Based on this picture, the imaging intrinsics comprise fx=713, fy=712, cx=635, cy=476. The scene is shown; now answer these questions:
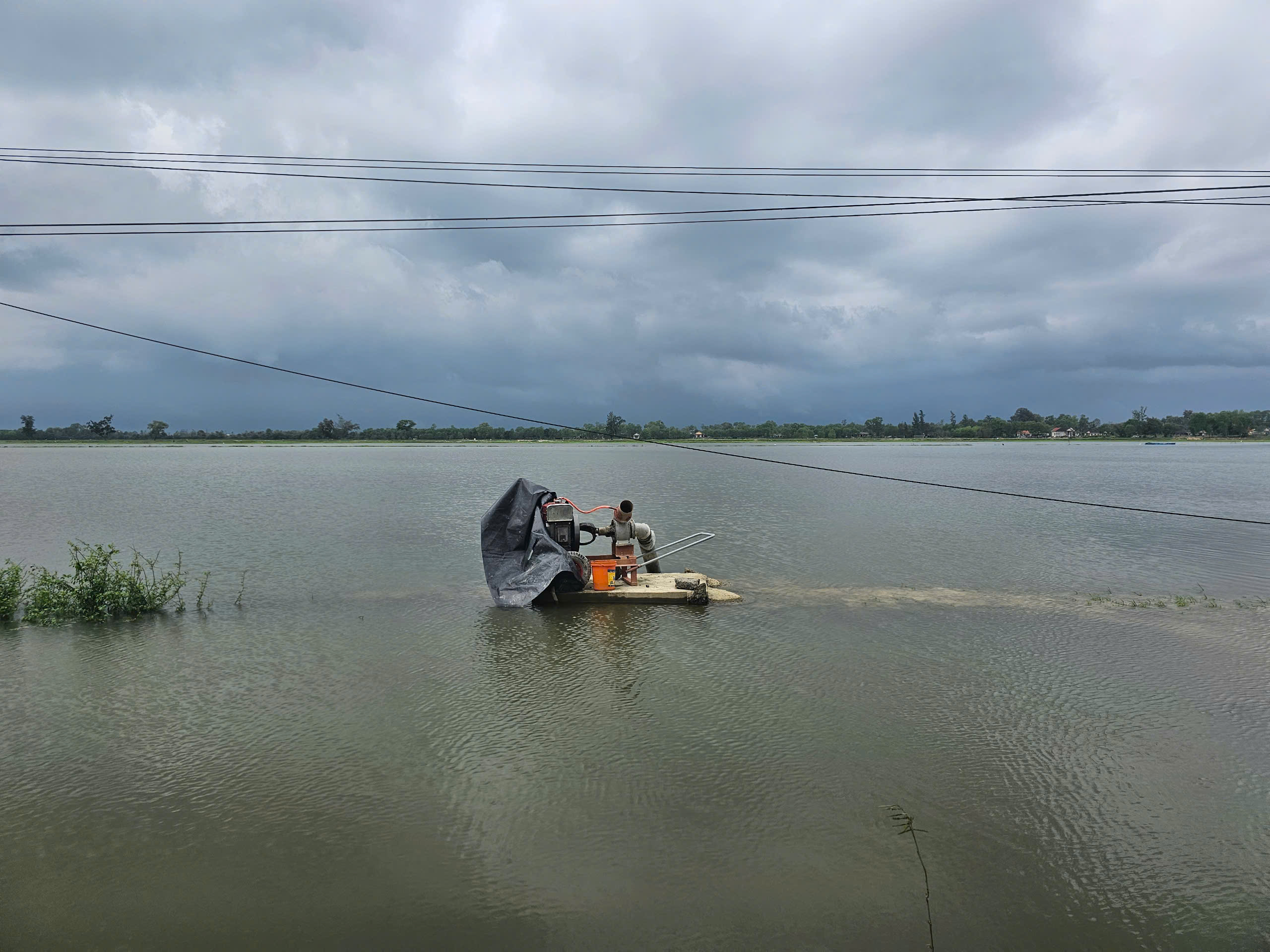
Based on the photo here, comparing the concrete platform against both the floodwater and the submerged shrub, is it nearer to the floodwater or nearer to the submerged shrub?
the floodwater

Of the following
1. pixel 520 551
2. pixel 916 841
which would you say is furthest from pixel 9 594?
pixel 916 841

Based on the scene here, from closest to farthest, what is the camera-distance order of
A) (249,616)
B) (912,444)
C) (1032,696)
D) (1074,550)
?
(1032,696) < (249,616) < (1074,550) < (912,444)

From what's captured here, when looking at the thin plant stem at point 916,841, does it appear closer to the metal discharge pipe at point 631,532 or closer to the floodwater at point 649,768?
the floodwater at point 649,768

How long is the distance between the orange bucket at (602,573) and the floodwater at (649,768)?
22.9 inches

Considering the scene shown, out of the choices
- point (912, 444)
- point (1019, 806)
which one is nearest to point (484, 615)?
point (1019, 806)

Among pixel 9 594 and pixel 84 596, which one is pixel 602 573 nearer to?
pixel 84 596

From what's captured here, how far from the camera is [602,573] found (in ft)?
45.2

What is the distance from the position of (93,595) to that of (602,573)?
889cm

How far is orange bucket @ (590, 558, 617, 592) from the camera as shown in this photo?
45.0 feet

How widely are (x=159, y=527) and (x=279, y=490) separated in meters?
17.2

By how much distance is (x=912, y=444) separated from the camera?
179 meters

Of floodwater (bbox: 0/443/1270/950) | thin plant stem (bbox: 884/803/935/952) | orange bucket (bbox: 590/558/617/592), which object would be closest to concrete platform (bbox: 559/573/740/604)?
orange bucket (bbox: 590/558/617/592)

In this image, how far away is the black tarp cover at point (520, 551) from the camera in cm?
1351

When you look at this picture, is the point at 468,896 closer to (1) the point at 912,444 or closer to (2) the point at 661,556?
(2) the point at 661,556
